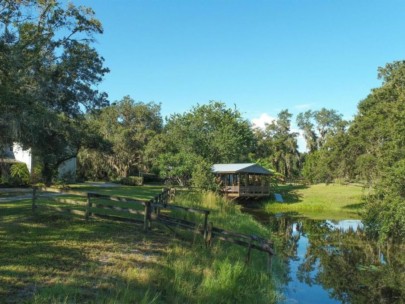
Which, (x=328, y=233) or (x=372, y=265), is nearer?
(x=372, y=265)

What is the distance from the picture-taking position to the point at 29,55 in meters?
16.9

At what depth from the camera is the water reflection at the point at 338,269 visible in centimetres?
1164

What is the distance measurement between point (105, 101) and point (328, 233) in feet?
50.8

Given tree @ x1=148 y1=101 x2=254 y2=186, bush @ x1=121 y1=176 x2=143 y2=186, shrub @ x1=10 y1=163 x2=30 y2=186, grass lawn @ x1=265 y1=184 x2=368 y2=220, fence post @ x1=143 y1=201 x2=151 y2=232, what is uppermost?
tree @ x1=148 y1=101 x2=254 y2=186

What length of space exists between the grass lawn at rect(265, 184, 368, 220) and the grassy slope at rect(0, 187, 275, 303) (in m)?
23.2

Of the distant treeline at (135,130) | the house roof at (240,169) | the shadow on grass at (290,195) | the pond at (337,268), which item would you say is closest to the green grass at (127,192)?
the distant treeline at (135,130)

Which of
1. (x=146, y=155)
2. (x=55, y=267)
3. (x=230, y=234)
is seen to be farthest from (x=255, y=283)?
(x=146, y=155)

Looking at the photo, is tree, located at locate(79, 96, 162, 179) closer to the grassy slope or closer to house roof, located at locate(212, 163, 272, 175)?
house roof, located at locate(212, 163, 272, 175)

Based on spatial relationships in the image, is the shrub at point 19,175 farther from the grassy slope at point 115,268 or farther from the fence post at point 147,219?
the fence post at point 147,219

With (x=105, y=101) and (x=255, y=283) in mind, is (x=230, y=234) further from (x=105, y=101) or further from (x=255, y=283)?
(x=105, y=101)

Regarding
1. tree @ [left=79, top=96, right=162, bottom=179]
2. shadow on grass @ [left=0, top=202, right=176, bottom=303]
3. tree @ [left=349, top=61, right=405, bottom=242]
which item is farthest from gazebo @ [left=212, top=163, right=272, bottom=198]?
shadow on grass @ [left=0, top=202, right=176, bottom=303]

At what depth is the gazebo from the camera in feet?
130

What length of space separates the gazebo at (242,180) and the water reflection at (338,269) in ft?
54.5

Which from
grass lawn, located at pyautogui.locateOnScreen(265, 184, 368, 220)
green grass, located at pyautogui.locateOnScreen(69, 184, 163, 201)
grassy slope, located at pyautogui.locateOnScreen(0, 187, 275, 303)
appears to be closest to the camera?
grassy slope, located at pyautogui.locateOnScreen(0, 187, 275, 303)
